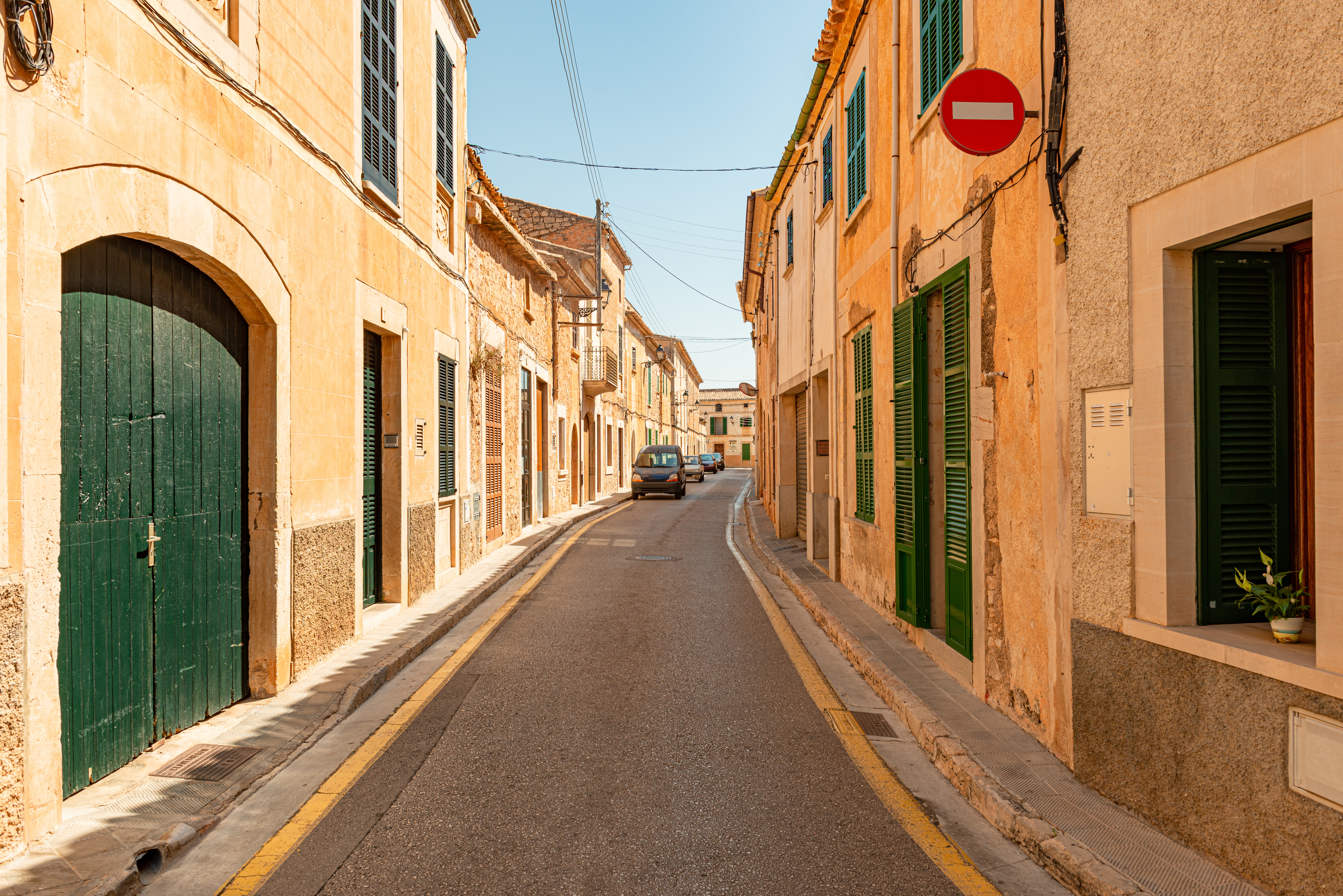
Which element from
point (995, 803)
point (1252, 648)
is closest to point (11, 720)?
point (995, 803)

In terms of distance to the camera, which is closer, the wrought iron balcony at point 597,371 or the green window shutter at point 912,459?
the green window shutter at point 912,459

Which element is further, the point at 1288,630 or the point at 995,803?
the point at 995,803

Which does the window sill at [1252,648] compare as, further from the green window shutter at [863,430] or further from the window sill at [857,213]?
the window sill at [857,213]

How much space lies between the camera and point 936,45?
690 centimetres

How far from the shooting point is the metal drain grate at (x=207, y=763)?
4.51m

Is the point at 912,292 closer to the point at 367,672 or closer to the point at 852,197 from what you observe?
the point at 852,197

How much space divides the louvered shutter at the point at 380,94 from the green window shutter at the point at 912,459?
17.4 feet

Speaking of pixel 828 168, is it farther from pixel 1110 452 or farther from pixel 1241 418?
pixel 1241 418

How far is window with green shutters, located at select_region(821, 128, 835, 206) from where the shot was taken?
1110 cm

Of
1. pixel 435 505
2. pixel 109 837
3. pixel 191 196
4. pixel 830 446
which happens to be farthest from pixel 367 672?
pixel 830 446

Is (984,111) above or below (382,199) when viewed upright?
below

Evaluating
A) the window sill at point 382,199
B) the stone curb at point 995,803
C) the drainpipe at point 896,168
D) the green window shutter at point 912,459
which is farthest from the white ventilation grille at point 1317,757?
the window sill at point 382,199

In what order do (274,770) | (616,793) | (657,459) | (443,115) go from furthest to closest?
(657,459) → (443,115) → (274,770) → (616,793)

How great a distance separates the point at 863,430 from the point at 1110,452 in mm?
5571
